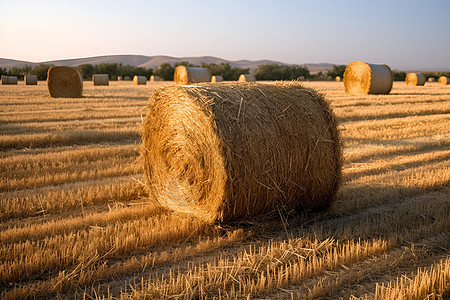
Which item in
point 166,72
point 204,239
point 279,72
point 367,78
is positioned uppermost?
point 279,72

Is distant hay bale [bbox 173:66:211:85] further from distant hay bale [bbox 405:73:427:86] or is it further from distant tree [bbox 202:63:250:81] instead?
distant hay bale [bbox 405:73:427:86]

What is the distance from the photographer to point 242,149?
4.71 meters

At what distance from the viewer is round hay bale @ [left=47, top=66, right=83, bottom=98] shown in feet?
62.0

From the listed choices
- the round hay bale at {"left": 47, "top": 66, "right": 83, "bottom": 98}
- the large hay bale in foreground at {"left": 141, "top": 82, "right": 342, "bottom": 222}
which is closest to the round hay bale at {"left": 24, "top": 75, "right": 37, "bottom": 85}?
the round hay bale at {"left": 47, "top": 66, "right": 83, "bottom": 98}

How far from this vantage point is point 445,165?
7.85 metres

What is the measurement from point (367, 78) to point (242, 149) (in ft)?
57.6

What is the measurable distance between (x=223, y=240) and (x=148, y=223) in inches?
35.1

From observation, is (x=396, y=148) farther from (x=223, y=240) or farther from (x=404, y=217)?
(x=223, y=240)

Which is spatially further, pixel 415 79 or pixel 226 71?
pixel 226 71

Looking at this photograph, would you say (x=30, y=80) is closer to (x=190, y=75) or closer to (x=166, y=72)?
(x=190, y=75)

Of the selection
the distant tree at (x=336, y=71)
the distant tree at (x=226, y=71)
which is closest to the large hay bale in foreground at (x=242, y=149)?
the distant tree at (x=226, y=71)

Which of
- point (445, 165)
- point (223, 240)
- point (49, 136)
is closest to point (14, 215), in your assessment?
point (223, 240)

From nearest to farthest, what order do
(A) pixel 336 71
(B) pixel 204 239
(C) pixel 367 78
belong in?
1. (B) pixel 204 239
2. (C) pixel 367 78
3. (A) pixel 336 71

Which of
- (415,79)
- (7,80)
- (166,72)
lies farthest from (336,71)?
(7,80)
